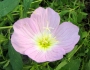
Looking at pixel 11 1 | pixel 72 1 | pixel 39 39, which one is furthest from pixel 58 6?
pixel 11 1

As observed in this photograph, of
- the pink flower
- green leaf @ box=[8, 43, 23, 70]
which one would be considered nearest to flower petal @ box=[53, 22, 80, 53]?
the pink flower

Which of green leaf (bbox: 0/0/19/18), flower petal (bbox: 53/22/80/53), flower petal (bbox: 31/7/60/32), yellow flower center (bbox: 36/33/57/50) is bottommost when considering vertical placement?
yellow flower center (bbox: 36/33/57/50)

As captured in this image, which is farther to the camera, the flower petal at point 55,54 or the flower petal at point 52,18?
the flower petal at point 52,18

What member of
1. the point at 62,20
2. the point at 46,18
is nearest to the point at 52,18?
the point at 46,18

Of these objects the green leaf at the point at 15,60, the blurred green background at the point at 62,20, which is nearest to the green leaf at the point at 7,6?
the blurred green background at the point at 62,20

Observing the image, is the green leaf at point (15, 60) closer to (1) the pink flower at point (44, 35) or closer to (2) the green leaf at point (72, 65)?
(1) the pink flower at point (44, 35)

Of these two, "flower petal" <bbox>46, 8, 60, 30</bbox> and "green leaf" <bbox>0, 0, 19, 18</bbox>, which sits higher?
"green leaf" <bbox>0, 0, 19, 18</bbox>

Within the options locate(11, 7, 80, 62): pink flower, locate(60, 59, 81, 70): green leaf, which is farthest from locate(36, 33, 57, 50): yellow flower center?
locate(60, 59, 81, 70): green leaf

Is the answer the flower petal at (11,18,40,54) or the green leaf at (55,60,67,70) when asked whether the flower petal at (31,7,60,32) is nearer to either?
the flower petal at (11,18,40,54)

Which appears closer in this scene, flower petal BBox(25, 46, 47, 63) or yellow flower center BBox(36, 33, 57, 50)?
flower petal BBox(25, 46, 47, 63)
